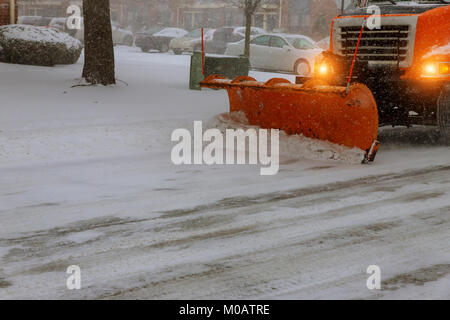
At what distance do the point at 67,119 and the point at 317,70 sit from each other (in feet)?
12.2

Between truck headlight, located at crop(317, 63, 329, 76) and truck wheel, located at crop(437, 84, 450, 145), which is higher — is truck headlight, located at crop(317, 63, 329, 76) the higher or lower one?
the higher one

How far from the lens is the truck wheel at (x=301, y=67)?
22.1 meters

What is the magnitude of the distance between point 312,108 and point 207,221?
3.49m

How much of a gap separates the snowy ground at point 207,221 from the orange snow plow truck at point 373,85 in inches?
17.7

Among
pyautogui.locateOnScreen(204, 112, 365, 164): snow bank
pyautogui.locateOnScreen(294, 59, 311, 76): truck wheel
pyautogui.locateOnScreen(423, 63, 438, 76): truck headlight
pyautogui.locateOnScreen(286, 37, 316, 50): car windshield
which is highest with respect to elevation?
pyautogui.locateOnScreen(286, 37, 316, 50): car windshield

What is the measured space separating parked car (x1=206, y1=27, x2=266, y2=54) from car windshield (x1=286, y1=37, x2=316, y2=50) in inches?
349

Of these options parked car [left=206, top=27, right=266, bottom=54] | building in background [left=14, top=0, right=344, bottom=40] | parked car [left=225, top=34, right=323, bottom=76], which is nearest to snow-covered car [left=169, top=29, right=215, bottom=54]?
parked car [left=206, top=27, right=266, bottom=54]

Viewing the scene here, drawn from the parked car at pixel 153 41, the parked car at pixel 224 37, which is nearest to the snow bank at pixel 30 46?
the parked car at pixel 224 37

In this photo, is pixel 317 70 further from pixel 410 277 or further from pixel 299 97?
pixel 410 277

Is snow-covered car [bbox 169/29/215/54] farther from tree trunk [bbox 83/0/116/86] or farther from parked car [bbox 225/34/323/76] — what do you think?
tree trunk [bbox 83/0/116/86]

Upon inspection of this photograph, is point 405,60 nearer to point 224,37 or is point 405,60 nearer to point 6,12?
point 6,12

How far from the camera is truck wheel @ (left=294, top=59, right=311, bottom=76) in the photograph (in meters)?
22.1

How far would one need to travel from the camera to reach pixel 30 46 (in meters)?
16.7
